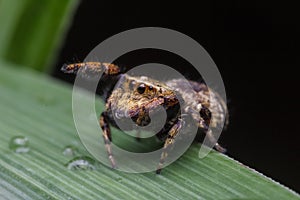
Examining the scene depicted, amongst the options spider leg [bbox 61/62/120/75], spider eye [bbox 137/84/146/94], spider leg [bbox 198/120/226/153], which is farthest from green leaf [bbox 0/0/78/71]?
spider leg [bbox 198/120/226/153]

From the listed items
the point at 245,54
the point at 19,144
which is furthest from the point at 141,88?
the point at 245,54

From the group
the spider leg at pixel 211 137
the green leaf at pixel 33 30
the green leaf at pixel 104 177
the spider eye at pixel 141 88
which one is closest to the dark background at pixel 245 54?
the green leaf at pixel 33 30

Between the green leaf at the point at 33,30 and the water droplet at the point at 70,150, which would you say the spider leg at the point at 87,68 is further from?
the green leaf at the point at 33,30

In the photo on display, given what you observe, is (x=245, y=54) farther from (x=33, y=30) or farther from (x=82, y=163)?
(x=82, y=163)

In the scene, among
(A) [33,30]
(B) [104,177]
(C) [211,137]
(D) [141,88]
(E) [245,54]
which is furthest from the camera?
(E) [245,54]

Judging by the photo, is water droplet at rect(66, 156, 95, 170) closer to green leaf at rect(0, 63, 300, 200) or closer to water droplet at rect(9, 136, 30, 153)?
green leaf at rect(0, 63, 300, 200)

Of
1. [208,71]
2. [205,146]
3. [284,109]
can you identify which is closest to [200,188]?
[205,146]
